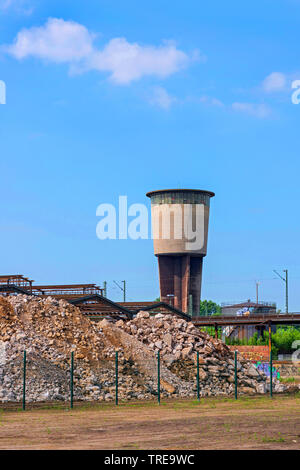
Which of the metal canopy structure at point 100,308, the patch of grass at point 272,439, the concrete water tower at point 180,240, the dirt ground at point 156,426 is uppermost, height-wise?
the concrete water tower at point 180,240

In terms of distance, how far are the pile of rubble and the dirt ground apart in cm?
225

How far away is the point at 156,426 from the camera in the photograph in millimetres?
25969

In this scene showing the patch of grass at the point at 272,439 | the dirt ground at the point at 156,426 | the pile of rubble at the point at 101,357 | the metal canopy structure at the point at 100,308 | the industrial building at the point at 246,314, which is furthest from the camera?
the industrial building at the point at 246,314

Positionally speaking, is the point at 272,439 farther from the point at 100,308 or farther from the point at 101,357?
the point at 100,308

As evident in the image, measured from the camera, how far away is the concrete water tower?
5074 inches

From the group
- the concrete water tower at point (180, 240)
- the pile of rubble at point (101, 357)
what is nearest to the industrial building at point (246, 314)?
the concrete water tower at point (180, 240)

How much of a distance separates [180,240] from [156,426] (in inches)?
4085

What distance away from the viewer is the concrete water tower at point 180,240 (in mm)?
128875

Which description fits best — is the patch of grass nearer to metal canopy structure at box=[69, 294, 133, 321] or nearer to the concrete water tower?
metal canopy structure at box=[69, 294, 133, 321]

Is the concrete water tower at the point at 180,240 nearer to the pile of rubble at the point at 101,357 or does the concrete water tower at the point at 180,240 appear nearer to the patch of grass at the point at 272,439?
the pile of rubble at the point at 101,357

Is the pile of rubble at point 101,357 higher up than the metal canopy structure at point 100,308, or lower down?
lower down

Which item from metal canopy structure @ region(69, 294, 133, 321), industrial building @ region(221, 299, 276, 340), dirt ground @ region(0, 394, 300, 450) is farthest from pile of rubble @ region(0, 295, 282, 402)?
industrial building @ region(221, 299, 276, 340)

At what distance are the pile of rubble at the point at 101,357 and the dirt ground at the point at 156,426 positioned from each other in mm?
2248
